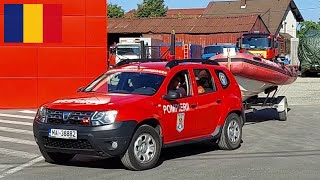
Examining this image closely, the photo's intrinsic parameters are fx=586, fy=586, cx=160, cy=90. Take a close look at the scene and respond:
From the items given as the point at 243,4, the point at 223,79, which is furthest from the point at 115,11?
the point at 223,79

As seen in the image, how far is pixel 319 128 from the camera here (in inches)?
569

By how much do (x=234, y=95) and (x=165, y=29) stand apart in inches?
1749

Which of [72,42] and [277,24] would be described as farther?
[277,24]

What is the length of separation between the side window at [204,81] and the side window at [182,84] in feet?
0.96

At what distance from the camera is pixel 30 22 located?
60.1 feet

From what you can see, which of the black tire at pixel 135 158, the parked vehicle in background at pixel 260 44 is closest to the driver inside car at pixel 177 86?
the black tire at pixel 135 158

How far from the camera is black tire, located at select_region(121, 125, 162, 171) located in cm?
862

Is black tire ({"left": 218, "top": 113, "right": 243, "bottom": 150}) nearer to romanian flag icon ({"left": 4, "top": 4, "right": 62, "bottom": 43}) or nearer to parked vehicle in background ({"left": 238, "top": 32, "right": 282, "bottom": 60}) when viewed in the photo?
romanian flag icon ({"left": 4, "top": 4, "right": 62, "bottom": 43})

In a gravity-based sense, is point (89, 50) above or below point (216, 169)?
above

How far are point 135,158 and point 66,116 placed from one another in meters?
1.19

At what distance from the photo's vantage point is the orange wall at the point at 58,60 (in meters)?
18.4

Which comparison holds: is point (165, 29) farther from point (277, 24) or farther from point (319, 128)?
point (319, 128)

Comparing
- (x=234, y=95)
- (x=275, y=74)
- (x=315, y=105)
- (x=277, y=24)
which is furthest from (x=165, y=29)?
(x=234, y=95)

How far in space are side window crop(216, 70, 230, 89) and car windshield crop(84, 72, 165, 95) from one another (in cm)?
174
